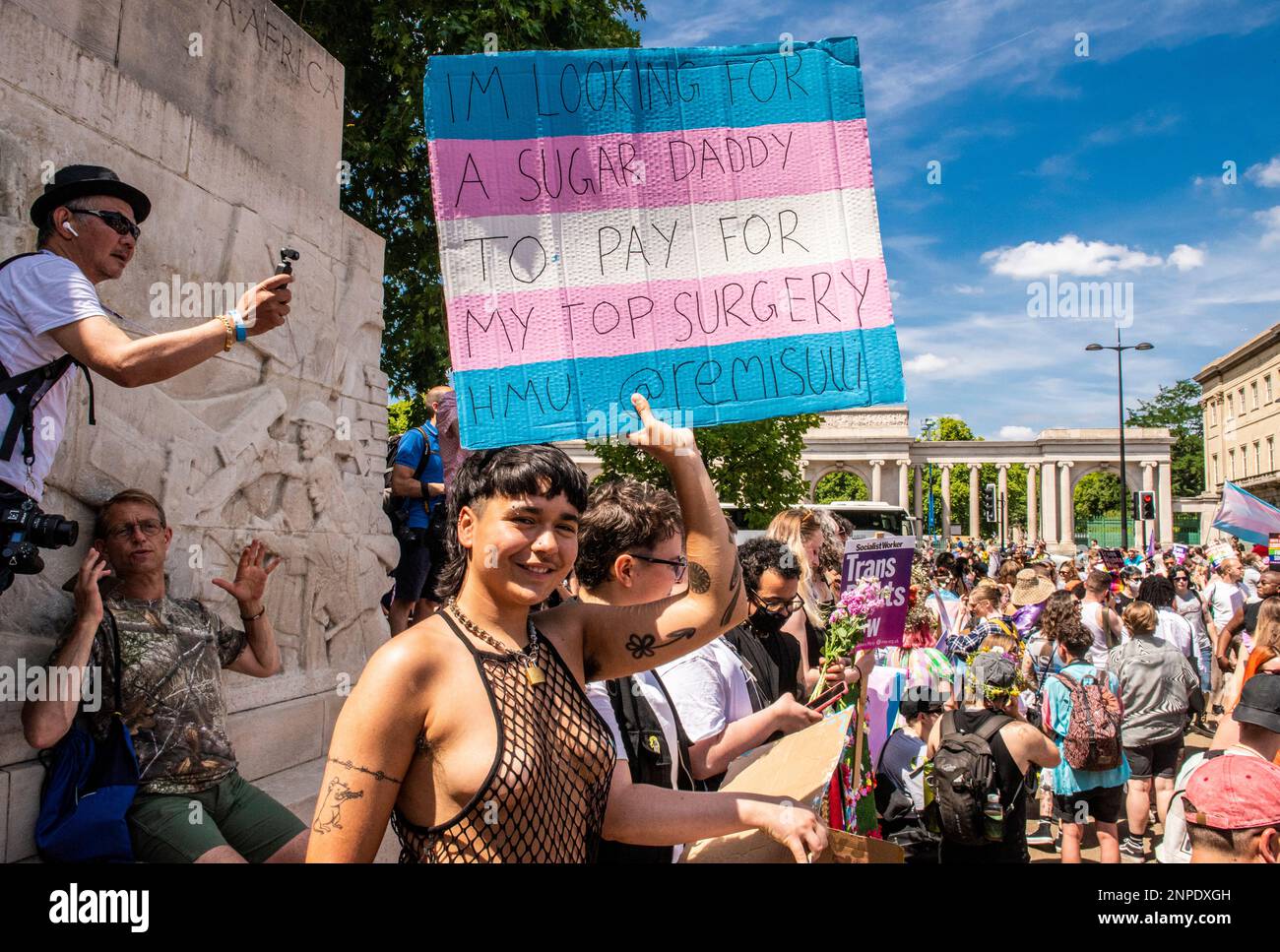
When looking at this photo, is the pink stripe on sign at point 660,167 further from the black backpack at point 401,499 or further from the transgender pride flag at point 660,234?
the black backpack at point 401,499

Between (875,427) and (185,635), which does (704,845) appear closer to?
(185,635)

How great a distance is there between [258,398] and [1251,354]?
7036 centimetres

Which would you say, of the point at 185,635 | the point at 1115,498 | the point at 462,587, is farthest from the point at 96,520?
the point at 1115,498

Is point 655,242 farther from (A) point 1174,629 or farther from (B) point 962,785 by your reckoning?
(A) point 1174,629

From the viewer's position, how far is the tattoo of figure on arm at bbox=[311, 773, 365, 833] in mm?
1674

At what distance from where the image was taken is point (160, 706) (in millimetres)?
2926

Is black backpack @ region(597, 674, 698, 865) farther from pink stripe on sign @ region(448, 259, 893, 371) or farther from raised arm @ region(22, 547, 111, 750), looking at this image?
raised arm @ region(22, 547, 111, 750)

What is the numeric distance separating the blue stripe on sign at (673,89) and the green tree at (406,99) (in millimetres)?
8803

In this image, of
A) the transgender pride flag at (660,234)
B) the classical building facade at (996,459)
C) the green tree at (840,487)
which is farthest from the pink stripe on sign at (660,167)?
the green tree at (840,487)

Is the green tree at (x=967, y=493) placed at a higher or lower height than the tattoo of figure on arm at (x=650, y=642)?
higher

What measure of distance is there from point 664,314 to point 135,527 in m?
1.93

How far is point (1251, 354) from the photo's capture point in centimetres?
6031

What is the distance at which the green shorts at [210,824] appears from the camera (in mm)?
2748

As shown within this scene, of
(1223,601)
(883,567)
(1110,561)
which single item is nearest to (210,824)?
(883,567)
